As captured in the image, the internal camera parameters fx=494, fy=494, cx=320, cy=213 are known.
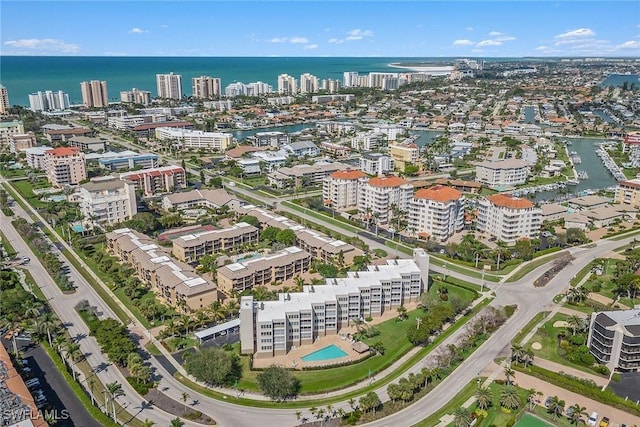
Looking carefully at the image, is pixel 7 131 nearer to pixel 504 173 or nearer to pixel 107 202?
pixel 107 202

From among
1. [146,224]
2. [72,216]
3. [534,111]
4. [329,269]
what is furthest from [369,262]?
[534,111]

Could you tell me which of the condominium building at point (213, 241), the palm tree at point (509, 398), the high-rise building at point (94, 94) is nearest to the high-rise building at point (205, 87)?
the high-rise building at point (94, 94)

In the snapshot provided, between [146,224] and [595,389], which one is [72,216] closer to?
[146,224]

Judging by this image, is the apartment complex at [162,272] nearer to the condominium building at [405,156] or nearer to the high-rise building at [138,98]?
Result: the condominium building at [405,156]

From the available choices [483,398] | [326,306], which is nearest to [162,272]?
[326,306]

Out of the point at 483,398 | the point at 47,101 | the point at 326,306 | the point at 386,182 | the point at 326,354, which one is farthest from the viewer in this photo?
the point at 47,101

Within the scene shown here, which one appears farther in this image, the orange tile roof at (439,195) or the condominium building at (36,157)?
the condominium building at (36,157)
